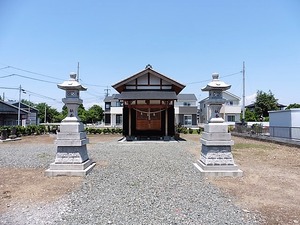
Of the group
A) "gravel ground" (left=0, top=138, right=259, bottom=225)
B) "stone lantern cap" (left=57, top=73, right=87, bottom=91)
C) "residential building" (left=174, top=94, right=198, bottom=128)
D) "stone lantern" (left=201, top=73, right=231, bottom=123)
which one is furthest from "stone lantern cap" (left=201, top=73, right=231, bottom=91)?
"residential building" (left=174, top=94, right=198, bottom=128)

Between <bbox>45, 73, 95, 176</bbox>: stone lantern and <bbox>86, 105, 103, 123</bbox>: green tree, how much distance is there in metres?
51.5

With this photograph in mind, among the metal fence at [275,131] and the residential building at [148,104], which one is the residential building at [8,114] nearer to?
the residential building at [148,104]

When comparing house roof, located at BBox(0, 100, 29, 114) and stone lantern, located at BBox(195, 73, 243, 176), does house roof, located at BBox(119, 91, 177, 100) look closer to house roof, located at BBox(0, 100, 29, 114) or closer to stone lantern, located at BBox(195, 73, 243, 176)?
stone lantern, located at BBox(195, 73, 243, 176)

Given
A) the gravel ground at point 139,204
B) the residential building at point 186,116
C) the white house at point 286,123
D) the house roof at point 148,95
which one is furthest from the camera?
the residential building at point 186,116

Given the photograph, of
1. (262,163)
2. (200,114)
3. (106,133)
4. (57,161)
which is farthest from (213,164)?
(200,114)

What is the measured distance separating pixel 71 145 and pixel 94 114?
5242 centimetres

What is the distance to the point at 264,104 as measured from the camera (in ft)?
143

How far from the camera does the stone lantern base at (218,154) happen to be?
6.93m

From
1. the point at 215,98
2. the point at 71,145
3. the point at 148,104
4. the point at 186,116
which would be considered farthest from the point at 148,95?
the point at 186,116

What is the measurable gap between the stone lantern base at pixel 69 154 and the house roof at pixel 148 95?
9.77m

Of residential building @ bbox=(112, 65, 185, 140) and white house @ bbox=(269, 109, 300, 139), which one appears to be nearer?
white house @ bbox=(269, 109, 300, 139)

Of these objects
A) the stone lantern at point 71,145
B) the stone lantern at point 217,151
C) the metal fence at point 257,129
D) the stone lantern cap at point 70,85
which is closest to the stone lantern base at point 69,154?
the stone lantern at point 71,145

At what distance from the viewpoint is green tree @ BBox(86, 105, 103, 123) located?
57.9 metres

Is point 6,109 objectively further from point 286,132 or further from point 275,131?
point 286,132
